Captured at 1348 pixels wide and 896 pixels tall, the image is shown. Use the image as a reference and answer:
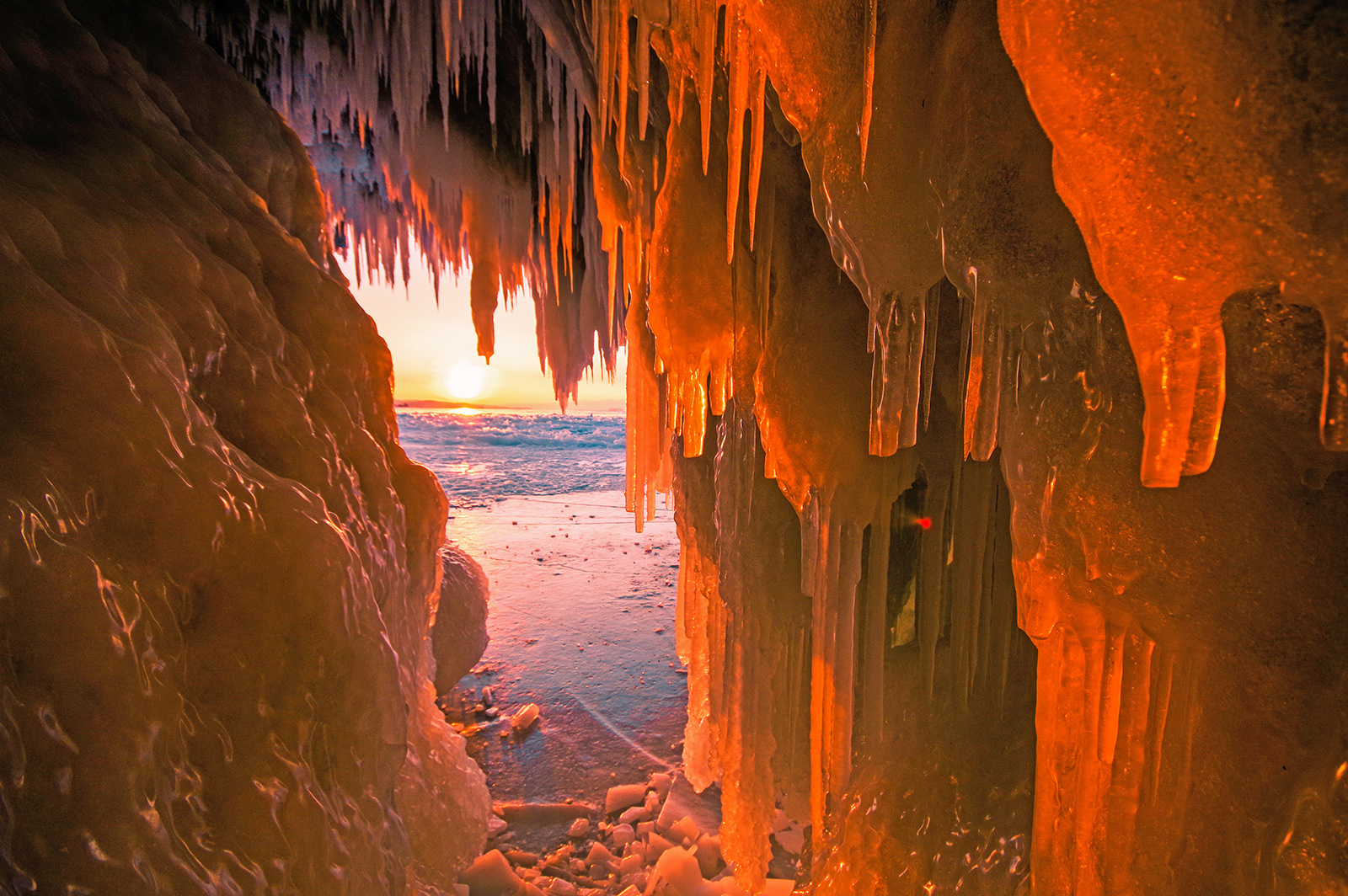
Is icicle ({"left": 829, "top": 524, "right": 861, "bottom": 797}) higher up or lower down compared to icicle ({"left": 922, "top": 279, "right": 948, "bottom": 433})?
lower down

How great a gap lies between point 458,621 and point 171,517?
4675mm

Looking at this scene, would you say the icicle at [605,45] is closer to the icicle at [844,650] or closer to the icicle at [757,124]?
the icicle at [757,124]

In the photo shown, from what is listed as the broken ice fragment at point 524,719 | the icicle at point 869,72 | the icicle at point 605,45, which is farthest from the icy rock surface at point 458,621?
the icicle at point 869,72

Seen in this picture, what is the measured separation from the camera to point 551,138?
364 centimetres

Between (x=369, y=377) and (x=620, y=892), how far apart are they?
10.5ft

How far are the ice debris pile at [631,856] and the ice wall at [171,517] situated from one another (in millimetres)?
1076

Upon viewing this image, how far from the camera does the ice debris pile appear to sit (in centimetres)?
299

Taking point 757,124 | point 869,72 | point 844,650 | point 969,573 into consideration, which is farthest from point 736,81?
point 844,650

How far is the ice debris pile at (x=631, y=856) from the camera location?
2.99 metres

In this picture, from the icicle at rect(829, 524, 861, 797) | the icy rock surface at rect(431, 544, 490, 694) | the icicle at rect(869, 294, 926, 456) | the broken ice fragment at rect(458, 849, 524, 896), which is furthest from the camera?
the icy rock surface at rect(431, 544, 490, 694)

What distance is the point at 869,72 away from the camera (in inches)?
51.0

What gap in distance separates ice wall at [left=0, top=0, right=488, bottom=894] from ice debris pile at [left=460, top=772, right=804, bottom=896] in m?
1.08

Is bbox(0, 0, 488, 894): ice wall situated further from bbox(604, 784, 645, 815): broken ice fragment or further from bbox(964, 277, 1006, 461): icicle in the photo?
bbox(964, 277, 1006, 461): icicle

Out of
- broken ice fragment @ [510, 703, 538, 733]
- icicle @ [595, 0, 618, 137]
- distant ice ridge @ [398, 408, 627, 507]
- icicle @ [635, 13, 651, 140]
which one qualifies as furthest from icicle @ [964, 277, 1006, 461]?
distant ice ridge @ [398, 408, 627, 507]
